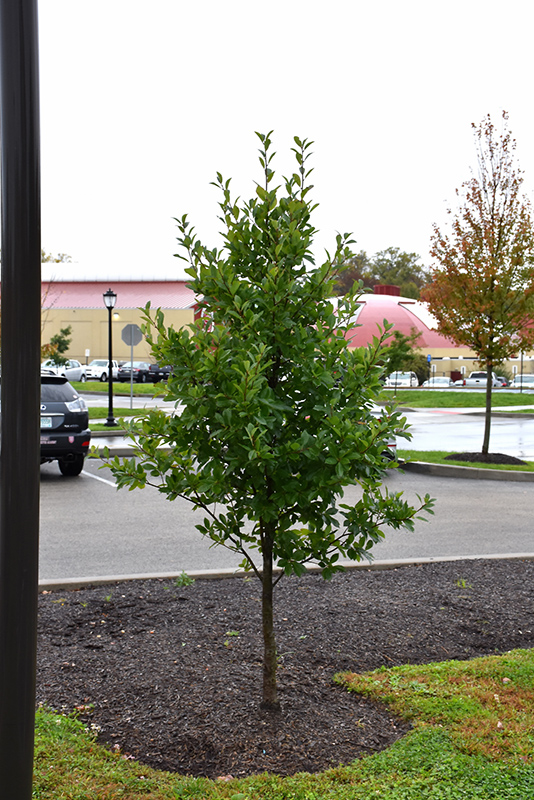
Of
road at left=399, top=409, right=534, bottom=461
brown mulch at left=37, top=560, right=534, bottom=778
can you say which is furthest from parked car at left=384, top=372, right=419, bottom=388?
brown mulch at left=37, top=560, right=534, bottom=778

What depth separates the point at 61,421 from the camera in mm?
13141

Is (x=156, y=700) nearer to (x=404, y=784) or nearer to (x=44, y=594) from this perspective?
(x=404, y=784)

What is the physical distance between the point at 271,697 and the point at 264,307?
2.03 meters

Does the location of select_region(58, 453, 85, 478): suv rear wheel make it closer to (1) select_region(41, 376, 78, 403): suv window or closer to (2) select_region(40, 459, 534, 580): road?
(2) select_region(40, 459, 534, 580): road

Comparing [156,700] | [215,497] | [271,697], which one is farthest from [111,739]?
[215,497]

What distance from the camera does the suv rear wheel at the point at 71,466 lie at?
45.4 feet

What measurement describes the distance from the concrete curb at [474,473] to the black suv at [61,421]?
5.72 metres

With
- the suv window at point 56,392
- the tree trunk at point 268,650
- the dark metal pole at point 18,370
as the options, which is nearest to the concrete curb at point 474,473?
the suv window at point 56,392

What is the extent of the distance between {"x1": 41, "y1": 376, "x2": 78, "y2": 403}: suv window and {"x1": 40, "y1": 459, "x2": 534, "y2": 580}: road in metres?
1.41

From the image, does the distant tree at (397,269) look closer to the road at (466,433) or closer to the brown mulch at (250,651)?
the road at (466,433)

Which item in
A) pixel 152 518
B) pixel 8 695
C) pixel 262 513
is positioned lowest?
pixel 152 518

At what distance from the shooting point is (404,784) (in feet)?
10.9

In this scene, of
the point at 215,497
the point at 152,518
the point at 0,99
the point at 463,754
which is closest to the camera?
the point at 0,99

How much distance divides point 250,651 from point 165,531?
428 cm
